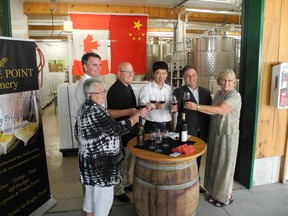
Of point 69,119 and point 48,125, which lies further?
point 48,125

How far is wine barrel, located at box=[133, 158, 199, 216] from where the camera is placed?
6.25 ft

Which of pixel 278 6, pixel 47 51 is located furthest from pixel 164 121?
→ pixel 47 51

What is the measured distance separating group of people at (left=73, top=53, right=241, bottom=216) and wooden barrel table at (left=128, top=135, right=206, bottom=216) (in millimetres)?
243

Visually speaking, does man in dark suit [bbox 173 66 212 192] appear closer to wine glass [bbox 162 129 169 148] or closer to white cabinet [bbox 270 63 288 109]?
wine glass [bbox 162 129 169 148]

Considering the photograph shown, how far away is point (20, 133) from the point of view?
7.49ft

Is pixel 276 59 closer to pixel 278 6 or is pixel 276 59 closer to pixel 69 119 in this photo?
pixel 278 6

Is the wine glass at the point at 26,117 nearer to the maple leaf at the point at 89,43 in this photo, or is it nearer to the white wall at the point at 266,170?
the white wall at the point at 266,170

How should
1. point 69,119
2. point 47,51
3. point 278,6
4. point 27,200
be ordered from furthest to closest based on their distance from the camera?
point 47,51
point 69,119
point 278,6
point 27,200

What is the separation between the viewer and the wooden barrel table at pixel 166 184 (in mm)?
1902

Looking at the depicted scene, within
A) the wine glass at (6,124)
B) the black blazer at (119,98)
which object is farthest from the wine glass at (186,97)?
the wine glass at (6,124)

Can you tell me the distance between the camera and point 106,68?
536cm

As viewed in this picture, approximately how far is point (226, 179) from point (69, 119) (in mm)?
2860

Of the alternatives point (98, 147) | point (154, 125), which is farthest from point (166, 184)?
point (154, 125)

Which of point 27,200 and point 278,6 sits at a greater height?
point 278,6
